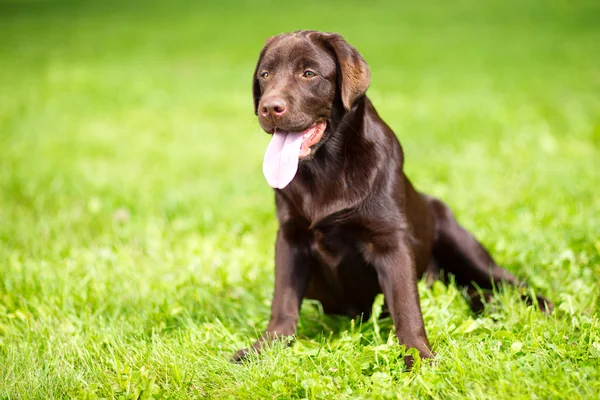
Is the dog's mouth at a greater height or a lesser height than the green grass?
greater

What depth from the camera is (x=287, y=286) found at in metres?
3.07

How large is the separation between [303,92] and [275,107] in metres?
0.17

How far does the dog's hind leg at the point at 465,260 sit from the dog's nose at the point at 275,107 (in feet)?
4.26

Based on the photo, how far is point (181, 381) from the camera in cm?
267

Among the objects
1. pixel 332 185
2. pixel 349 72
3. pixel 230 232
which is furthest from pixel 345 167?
pixel 230 232

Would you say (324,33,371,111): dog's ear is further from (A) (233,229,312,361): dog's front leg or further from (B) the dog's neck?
(A) (233,229,312,361): dog's front leg

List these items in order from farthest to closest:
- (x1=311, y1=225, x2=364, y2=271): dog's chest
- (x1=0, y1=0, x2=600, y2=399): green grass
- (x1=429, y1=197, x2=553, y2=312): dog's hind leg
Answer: (x1=429, y1=197, x2=553, y2=312): dog's hind leg
(x1=311, y1=225, x2=364, y2=271): dog's chest
(x1=0, y1=0, x2=600, y2=399): green grass

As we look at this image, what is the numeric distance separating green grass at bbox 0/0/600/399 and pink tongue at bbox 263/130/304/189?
694 mm

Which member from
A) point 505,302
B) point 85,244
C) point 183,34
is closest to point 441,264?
point 505,302

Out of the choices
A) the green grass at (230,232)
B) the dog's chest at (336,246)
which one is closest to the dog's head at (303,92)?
Result: the dog's chest at (336,246)

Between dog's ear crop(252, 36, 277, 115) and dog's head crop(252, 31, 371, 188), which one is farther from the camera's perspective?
dog's ear crop(252, 36, 277, 115)

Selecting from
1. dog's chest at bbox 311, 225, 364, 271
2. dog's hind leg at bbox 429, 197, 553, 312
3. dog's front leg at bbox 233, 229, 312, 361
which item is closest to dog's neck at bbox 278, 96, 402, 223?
dog's chest at bbox 311, 225, 364, 271

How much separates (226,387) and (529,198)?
3.05 m

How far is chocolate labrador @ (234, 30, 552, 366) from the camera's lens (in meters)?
2.81
